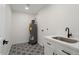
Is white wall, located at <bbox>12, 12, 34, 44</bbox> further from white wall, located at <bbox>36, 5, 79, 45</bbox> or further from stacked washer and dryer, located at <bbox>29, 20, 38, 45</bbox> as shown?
white wall, located at <bbox>36, 5, 79, 45</bbox>

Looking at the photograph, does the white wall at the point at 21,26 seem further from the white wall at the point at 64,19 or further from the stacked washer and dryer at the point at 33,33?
the white wall at the point at 64,19

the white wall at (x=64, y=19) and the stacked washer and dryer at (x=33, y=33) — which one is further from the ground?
the white wall at (x=64, y=19)

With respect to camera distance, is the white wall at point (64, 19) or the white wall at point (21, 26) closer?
the white wall at point (64, 19)

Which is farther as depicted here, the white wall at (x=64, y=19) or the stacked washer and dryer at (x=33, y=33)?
the stacked washer and dryer at (x=33, y=33)

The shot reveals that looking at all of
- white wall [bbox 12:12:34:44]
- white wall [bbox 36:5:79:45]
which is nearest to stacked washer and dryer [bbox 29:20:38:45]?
white wall [bbox 12:12:34:44]

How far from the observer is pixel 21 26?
378cm

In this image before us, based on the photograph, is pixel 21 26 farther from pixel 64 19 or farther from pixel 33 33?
pixel 64 19

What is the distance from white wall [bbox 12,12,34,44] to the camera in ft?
11.9

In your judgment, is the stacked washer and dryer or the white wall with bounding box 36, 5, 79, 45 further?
the stacked washer and dryer

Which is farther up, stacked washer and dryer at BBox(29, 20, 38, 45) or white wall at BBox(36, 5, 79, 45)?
white wall at BBox(36, 5, 79, 45)

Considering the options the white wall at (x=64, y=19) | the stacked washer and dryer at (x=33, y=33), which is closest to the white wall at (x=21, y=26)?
the stacked washer and dryer at (x=33, y=33)

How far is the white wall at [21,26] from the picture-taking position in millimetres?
3625

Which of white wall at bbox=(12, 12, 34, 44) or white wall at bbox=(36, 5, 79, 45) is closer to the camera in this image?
white wall at bbox=(36, 5, 79, 45)
